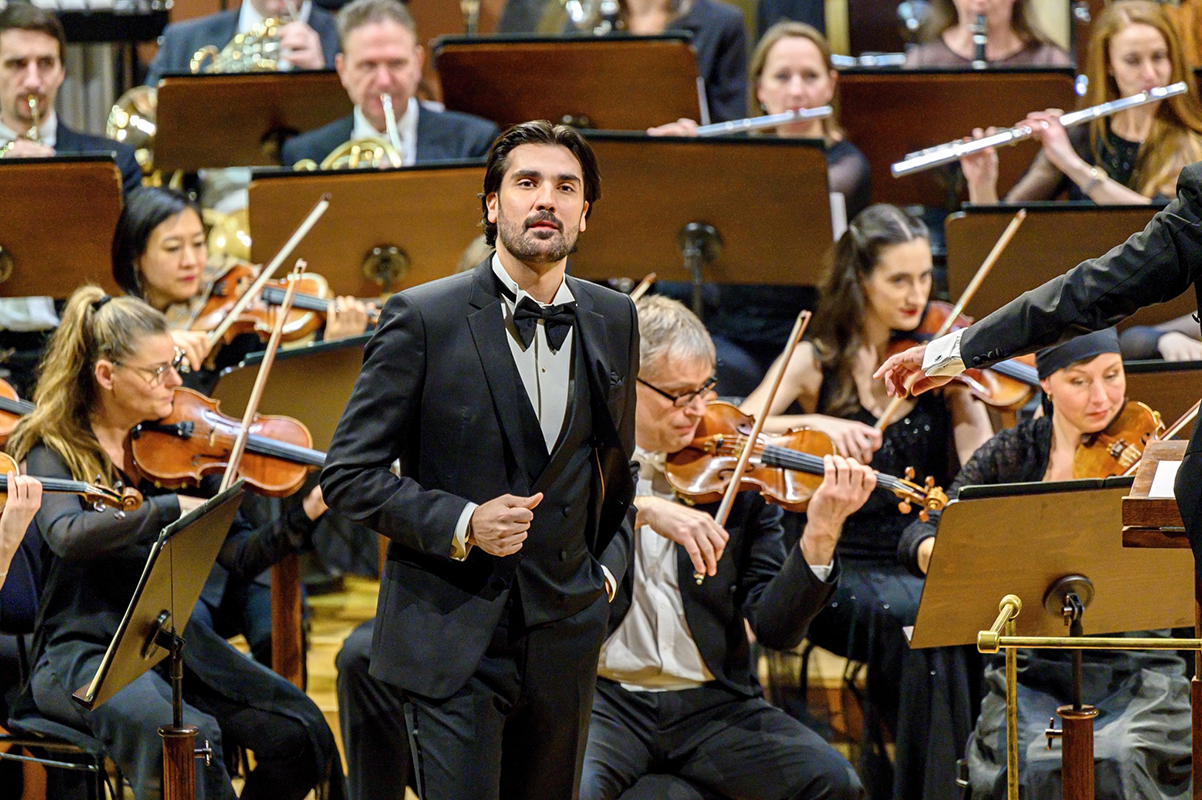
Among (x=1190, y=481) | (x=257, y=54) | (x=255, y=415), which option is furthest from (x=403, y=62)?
(x=1190, y=481)

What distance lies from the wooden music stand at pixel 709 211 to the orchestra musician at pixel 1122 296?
1.55 metres

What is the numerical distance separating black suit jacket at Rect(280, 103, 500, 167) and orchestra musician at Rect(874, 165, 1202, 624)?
232 centimetres

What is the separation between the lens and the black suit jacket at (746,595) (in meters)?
2.54

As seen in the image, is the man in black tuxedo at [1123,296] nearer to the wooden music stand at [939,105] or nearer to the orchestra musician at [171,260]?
the orchestra musician at [171,260]

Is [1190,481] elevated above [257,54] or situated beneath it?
situated beneath

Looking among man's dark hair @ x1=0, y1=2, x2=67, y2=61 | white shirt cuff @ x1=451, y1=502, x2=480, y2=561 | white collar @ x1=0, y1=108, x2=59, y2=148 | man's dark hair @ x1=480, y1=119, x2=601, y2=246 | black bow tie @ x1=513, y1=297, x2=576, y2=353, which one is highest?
man's dark hair @ x1=0, y1=2, x2=67, y2=61

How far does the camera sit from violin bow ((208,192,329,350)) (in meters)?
3.26

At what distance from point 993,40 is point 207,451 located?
259 centimetres

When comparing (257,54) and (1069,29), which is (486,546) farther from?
(1069,29)

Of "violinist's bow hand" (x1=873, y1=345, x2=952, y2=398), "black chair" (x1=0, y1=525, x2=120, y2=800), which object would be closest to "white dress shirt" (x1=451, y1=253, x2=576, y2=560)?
"violinist's bow hand" (x1=873, y1=345, x2=952, y2=398)

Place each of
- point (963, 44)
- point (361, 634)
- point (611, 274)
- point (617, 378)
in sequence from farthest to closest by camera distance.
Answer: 1. point (963, 44)
2. point (611, 274)
3. point (361, 634)
4. point (617, 378)

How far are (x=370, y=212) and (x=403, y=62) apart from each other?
0.70m

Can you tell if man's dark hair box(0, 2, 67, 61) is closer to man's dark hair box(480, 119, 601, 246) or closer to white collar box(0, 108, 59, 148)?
white collar box(0, 108, 59, 148)

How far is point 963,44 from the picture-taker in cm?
430
